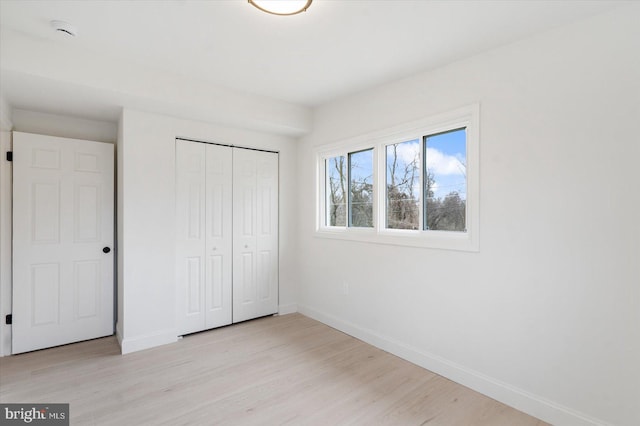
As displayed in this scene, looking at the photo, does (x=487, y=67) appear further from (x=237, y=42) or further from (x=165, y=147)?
(x=165, y=147)

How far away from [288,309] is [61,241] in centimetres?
265

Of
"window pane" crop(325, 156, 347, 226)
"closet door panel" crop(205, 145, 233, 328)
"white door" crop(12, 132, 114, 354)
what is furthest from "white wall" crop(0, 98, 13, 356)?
"window pane" crop(325, 156, 347, 226)

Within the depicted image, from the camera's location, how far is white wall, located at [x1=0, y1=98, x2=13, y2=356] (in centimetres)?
295

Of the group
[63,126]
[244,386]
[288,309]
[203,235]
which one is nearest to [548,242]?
[244,386]

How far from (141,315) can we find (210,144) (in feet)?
6.38

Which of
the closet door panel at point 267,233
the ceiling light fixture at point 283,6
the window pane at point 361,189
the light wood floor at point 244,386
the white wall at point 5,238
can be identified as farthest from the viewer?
the closet door panel at point 267,233

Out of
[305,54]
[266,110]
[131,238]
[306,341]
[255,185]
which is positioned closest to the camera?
[305,54]

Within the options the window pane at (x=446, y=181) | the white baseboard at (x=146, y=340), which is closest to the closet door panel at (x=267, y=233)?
the white baseboard at (x=146, y=340)

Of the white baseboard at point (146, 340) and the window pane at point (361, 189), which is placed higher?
the window pane at point (361, 189)

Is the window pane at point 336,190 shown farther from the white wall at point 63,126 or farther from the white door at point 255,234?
the white wall at point 63,126

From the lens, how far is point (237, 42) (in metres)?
2.39

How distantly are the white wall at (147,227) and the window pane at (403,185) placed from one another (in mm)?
2178

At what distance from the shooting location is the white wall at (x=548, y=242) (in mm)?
1851

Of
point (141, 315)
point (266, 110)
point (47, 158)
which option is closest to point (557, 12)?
point (266, 110)
